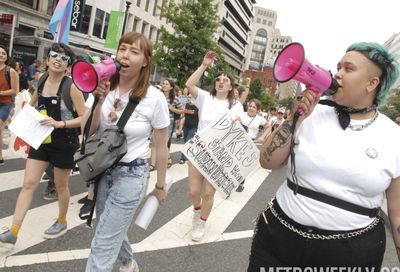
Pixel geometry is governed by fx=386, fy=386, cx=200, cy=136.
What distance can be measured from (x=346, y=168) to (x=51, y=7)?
27110mm

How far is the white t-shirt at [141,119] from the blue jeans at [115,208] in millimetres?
85

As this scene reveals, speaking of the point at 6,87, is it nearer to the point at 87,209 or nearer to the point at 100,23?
the point at 87,209

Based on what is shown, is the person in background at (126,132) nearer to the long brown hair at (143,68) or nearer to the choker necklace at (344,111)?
the long brown hair at (143,68)

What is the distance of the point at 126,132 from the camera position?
2.60 meters

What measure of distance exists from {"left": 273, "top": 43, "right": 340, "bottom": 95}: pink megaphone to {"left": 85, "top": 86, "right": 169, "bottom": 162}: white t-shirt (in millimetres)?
1040

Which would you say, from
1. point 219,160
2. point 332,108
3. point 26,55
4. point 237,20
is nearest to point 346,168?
point 332,108

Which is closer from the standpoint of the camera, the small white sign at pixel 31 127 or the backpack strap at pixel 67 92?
the small white sign at pixel 31 127

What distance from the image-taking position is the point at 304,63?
1724 mm

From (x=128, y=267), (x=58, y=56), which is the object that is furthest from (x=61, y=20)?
(x=128, y=267)

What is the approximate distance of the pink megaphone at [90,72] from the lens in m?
2.25

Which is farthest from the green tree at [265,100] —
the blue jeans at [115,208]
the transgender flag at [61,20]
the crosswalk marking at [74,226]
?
the blue jeans at [115,208]

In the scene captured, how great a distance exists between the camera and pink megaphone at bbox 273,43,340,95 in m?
1.74

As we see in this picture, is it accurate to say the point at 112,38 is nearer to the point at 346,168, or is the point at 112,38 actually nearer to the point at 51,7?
the point at 51,7

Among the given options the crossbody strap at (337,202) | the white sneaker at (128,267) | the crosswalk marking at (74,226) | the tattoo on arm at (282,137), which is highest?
the tattoo on arm at (282,137)
